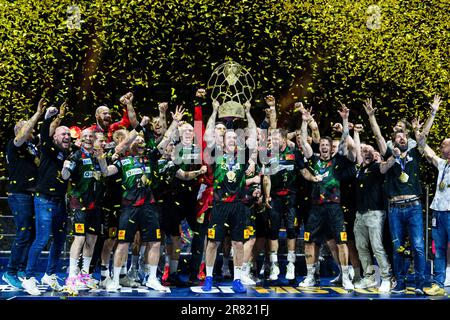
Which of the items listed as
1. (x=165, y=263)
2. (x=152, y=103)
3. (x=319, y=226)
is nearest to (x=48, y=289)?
(x=165, y=263)

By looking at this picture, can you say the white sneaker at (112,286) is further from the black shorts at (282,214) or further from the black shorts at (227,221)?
the black shorts at (282,214)

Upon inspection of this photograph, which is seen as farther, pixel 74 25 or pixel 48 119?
pixel 74 25

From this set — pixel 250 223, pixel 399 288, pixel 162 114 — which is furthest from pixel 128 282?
pixel 399 288

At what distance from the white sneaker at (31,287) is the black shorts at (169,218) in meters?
1.98

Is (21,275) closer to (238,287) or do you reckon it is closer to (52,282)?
(52,282)

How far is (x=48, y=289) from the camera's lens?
27.9 feet

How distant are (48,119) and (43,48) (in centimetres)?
515

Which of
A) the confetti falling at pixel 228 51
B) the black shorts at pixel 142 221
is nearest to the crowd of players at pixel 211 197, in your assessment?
the black shorts at pixel 142 221

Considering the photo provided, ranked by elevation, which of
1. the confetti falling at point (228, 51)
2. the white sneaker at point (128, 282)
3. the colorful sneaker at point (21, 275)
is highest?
the confetti falling at point (228, 51)

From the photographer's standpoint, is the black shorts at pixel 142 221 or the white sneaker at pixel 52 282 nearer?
the white sneaker at pixel 52 282

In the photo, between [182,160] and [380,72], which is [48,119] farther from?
[380,72]

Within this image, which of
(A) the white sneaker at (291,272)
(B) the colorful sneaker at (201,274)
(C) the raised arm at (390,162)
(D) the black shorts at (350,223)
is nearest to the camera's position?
(C) the raised arm at (390,162)

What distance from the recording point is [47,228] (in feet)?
27.6

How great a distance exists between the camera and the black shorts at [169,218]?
30.2ft
